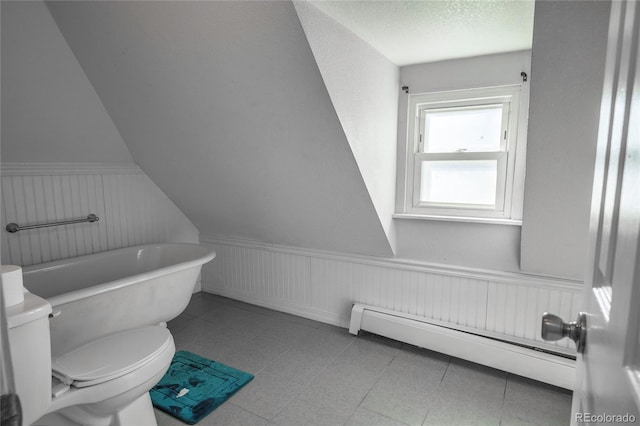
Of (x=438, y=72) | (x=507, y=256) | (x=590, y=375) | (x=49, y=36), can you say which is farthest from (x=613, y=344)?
(x=49, y=36)

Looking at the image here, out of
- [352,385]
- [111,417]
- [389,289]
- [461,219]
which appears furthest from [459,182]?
[111,417]

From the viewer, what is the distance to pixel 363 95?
2055 millimetres

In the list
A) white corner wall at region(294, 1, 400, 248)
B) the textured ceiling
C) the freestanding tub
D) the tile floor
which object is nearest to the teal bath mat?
the tile floor

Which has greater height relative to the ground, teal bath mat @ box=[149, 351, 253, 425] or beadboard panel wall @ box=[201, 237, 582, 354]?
beadboard panel wall @ box=[201, 237, 582, 354]

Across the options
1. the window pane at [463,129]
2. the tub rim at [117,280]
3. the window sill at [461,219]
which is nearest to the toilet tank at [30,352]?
the tub rim at [117,280]

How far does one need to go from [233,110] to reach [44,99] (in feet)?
4.00

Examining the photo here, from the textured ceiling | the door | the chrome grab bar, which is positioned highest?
the textured ceiling

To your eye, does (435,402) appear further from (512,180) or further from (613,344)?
(613,344)

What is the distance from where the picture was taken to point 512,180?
2.29 metres

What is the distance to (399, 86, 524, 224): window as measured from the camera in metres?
2.28

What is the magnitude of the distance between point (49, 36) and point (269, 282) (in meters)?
2.33

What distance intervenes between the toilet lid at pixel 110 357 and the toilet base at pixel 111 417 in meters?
0.26

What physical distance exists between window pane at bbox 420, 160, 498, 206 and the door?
1.79 m

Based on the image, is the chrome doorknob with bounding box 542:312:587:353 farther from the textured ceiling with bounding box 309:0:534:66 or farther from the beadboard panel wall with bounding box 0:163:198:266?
the beadboard panel wall with bounding box 0:163:198:266
